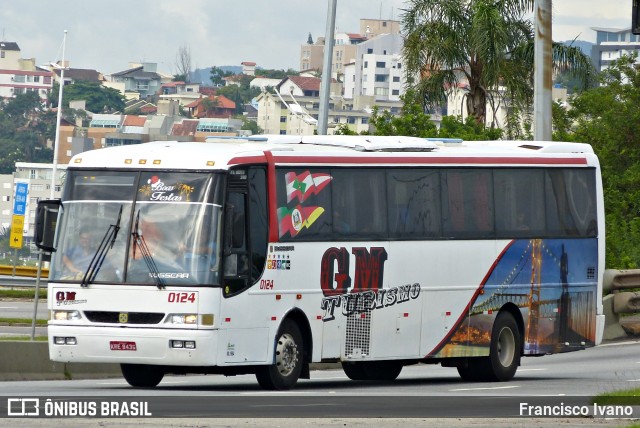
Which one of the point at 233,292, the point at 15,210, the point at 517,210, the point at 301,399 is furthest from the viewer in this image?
the point at 15,210

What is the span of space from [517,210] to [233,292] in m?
5.28

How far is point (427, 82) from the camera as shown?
43312mm

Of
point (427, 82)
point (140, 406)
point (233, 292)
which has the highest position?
point (427, 82)

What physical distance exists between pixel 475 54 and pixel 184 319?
26060mm

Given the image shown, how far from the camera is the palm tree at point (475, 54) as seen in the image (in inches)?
1649

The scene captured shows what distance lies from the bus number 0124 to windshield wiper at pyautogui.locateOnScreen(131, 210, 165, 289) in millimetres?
152

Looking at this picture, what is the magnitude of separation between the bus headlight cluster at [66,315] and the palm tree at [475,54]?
2512cm

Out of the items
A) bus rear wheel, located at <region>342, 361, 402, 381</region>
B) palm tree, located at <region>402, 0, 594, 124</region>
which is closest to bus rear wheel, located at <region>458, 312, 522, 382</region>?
bus rear wheel, located at <region>342, 361, 402, 381</region>

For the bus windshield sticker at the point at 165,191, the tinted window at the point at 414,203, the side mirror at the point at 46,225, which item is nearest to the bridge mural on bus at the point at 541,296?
the tinted window at the point at 414,203

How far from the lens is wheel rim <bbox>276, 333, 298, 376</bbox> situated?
1844cm

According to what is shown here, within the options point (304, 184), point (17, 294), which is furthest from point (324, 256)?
point (17, 294)

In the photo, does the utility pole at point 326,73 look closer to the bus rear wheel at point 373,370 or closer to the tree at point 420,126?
the bus rear wheel at point 373,370

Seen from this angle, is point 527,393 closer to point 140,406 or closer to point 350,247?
point 350,247

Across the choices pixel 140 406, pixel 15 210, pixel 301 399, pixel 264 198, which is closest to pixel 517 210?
pixel 264 198
